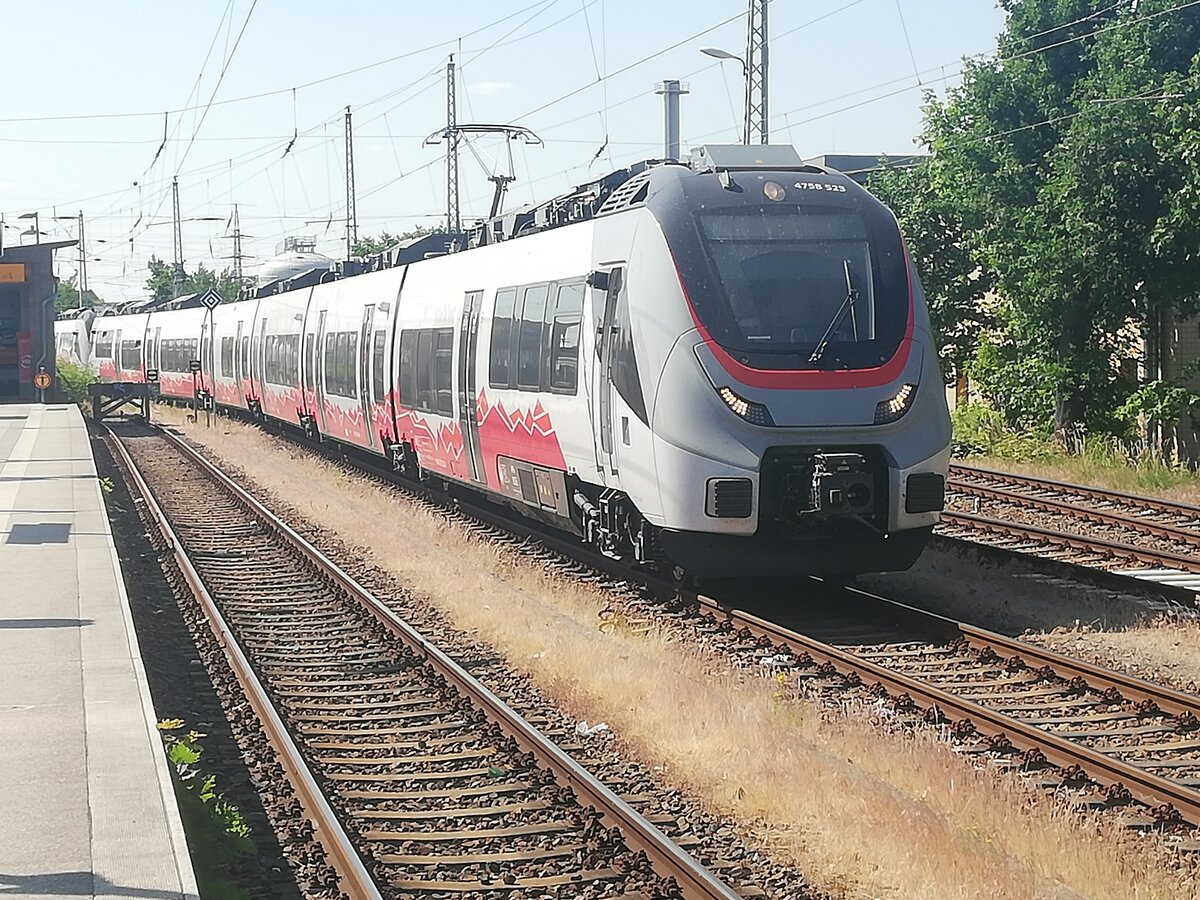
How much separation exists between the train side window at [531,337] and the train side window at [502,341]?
1.47ft

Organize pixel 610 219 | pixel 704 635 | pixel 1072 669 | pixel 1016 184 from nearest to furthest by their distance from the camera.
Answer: pixel 1072 669 → pixel 704 635 → pixel 610 219 → pixel 1016 184

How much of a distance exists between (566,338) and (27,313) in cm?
3944

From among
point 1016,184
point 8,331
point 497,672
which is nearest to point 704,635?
point 497,672

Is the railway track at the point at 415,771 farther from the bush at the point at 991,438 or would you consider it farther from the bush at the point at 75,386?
the bush at the point at 75,386

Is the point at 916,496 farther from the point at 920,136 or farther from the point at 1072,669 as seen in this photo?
the point at 920,136

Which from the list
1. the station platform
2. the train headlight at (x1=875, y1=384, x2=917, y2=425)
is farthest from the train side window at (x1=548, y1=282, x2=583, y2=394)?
the station platform

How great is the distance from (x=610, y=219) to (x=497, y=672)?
427 cm

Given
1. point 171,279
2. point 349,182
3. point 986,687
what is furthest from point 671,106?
point 171,279

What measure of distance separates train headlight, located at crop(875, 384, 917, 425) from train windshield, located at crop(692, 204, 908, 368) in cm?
30

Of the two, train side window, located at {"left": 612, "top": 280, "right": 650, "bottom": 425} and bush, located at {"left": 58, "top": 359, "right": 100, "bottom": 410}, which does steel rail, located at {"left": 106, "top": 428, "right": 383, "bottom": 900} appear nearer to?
train side window, located at {"left": 612, "top": 280, "right": 650, "bottom": 425}

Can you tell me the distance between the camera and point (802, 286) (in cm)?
1202

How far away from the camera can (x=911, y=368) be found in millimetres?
12031

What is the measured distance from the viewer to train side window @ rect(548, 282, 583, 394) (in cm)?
1388

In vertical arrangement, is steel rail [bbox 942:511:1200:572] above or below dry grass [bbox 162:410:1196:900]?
above
